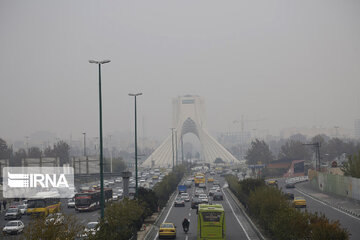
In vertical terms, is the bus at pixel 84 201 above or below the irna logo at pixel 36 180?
below

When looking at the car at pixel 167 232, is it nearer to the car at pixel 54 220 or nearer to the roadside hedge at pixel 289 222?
the roadside hedge at pixel 289 222

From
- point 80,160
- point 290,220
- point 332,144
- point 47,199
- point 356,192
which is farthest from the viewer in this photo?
point 332,144

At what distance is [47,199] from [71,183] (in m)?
27.1

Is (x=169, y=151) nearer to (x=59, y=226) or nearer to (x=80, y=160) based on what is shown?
(x=80, y=160)

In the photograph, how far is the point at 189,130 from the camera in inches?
7116

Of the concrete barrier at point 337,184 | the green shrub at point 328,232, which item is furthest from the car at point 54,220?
the concrete barrier at point 337,184

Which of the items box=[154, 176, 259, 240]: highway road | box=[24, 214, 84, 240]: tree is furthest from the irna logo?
box=[24, 214, 84, 240]: tree

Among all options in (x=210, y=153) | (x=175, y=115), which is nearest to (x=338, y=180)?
(x=210, y=153)

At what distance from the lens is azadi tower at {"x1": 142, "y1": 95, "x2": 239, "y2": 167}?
148 metres

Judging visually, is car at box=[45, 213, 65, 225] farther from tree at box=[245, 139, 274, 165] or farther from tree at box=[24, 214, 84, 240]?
tree at box=[245, 139, 274, 165]

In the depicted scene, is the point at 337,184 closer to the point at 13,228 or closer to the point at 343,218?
the point at 343,218

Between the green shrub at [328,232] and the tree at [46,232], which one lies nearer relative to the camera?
the tree at [46,232]

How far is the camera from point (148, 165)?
14188 cm

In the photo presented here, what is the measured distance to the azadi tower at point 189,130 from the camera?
5813 inches
